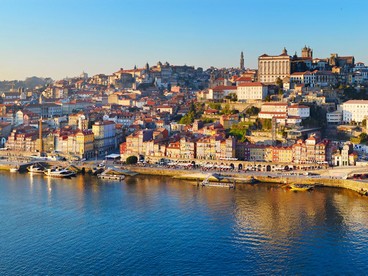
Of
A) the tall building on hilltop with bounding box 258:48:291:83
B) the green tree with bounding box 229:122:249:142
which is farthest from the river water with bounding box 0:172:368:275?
the tall building on hilltop with bounding box 258:48:291:83

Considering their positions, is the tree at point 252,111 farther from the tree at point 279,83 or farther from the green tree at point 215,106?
the tree at point 279,83

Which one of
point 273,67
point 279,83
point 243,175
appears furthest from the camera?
point 273,67

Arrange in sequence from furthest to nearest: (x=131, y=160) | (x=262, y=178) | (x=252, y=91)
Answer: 1. (x=252, y=91)
2. (x=131, y=160)
3. (x=262, y=178)

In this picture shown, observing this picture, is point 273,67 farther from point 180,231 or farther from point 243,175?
point 180,231

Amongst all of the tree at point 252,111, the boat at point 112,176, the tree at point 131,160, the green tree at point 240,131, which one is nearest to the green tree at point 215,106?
the tree at point 252,111

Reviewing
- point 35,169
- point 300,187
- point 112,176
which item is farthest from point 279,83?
point 35,169

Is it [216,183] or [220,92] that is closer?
[216,183]

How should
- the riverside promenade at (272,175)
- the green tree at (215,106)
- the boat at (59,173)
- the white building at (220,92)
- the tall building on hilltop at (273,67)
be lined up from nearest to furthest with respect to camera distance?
the riverside promenade at (272,175)
the boat at (59,173)
the green tree at (215,106)
the white building at (220,92)
the tall building on hilltop at (273,67)
